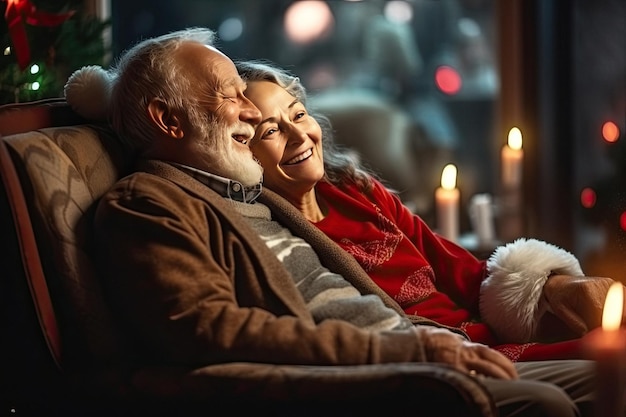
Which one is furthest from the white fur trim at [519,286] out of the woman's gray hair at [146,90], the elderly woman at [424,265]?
the woman's gray hair at [146,90]

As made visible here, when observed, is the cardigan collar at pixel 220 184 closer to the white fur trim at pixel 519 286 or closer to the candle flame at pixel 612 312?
the white fur trim at pixel 519 286

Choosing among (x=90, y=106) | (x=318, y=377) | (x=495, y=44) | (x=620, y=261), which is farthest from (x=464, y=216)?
(x=318, y=377)

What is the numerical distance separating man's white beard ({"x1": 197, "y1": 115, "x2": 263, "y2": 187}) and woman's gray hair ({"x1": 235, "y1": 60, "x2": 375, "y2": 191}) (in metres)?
0.25

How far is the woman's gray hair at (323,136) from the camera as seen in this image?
235cm

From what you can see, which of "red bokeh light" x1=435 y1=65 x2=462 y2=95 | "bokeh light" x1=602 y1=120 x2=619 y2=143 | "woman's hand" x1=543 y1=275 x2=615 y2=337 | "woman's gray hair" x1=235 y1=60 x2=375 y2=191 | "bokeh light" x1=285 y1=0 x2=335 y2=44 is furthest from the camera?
"red bokeh light" x1=435 y1=65 x2=462 y2=95

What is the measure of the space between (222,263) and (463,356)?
1.40 ft

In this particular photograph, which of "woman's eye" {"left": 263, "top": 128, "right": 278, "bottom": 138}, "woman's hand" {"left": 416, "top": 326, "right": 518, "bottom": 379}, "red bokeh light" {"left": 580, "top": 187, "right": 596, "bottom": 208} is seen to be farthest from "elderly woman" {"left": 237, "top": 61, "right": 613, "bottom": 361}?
"red bokeh light" {"left": 580, "top": 187, "right": 596, "bottom": 208}

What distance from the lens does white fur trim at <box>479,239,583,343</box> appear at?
7.46 ft

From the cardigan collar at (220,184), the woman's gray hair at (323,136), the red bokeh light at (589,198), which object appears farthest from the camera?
the red bokeh light at (589,198)

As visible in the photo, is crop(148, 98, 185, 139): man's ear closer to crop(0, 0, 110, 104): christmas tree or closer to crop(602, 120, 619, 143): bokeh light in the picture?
crop(0, 0, 110, 104): christmas tree

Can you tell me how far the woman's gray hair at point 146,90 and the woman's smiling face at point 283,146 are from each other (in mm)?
215

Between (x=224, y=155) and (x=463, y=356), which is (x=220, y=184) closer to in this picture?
(x=224, y=155)

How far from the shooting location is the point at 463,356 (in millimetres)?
1774

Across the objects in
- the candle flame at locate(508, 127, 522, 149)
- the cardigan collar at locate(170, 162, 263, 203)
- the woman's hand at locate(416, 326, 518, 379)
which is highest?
the cardigan collar at locate(170, 162, 263, 203)
